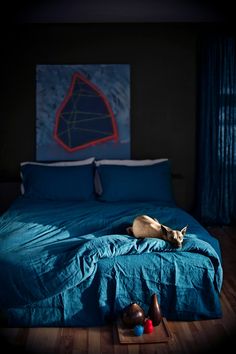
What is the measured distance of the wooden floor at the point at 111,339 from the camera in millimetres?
2746

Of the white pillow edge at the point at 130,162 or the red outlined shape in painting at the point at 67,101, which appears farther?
the red outlined shape in painting at the point at 67,101

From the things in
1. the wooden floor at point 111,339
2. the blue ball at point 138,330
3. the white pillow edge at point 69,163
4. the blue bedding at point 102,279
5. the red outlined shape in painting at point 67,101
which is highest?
the red outlined shape in painting at point 67,101

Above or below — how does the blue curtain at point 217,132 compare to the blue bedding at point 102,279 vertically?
above

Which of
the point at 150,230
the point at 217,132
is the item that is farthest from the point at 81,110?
the point at 150,230

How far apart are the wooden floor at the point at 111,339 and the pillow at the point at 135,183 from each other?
171 cm

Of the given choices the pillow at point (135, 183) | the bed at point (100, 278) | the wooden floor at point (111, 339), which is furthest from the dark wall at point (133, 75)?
the wooden floor at point (111, 339)

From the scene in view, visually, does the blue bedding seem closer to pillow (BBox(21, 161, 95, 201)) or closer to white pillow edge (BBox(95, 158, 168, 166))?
pillow (BBox(21, 161, 95, 201))

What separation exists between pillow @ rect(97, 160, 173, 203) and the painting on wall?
1.99ft

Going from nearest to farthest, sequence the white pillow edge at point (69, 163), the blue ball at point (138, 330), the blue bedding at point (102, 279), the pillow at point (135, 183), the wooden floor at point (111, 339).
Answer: the wooden floor at point (111, 339) → the blue ball at point (138, 330) → the blue bedding at point (102, 279) → the pillow at point (135, 183) → the white pillow edge at point (69, 163)

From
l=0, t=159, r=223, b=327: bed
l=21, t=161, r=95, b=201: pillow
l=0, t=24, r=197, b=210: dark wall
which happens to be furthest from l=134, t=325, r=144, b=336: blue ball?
l=0, t=24, r=197, b=210: dark wall

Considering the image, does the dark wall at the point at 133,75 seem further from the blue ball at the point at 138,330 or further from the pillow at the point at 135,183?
the blue ball at the point at 138,330

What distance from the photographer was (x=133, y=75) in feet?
17.8

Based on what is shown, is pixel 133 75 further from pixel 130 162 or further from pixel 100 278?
pixel 100 278

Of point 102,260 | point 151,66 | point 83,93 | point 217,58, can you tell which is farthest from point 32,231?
point 217,58
